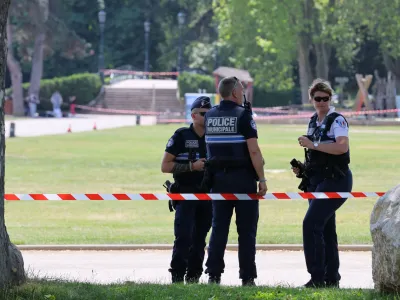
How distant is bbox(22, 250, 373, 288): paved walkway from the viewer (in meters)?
10.8

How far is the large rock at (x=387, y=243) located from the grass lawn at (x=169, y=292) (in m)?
0.11

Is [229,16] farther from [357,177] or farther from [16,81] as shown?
[357,177]

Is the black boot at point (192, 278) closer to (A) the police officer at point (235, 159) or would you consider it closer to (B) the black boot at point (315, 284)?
(A) the police officer at point (235, 159)

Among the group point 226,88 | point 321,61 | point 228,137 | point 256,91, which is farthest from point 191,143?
point 256,91

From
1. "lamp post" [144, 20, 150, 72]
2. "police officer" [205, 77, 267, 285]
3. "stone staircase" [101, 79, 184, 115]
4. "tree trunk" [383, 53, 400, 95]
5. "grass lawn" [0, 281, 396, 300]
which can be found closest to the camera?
"grass lawn" [0, 281, 396, 300]

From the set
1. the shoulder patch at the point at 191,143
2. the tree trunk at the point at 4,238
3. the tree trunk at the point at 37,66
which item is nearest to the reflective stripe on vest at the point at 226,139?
the shoulder patch at the point at 191,143

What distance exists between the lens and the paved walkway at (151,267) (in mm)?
10820

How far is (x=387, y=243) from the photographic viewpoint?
26.1 ft

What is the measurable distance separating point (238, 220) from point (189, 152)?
89cm

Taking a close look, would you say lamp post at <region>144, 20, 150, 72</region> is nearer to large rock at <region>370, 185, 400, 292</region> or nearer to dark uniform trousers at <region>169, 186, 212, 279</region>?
dark uniform trousers at <region>169, 186, 212, 279</region>

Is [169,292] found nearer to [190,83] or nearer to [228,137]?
[228,137]

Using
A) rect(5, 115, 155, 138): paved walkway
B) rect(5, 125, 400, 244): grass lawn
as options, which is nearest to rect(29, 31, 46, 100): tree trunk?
rect(5, 115, 155, 138): paved walkway

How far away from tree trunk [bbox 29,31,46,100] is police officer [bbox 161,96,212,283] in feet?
215

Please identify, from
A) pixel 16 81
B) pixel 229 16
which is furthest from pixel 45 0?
pixel 229 16
